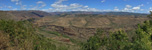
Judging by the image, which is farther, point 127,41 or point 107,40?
point 107,40

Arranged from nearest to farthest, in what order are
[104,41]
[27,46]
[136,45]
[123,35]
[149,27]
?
[136,45] < [27,46] < [149,27] < [123,35] < [104,41]

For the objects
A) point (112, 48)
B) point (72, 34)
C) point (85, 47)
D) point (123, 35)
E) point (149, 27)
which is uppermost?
point (149, 27)

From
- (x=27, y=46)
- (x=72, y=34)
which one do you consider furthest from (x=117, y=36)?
(x=72, y=34)

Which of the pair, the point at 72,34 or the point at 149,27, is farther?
the point at 72,34

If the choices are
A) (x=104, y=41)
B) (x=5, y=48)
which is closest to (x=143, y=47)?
(x=5, y=48)

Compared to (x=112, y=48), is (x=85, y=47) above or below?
below

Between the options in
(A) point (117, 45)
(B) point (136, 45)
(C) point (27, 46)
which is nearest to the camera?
(B) point (136, 45)

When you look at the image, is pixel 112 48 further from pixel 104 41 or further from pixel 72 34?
pixel 72 34

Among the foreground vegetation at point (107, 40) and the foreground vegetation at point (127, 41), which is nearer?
the foreground vegetation at point (107, 40)

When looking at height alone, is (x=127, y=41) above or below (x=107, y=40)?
above

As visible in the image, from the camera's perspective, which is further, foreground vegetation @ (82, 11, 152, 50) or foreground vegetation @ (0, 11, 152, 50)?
foreground vegetation @ (82, 11, 152, 50)

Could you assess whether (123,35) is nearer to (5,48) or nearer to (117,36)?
(117,36)
